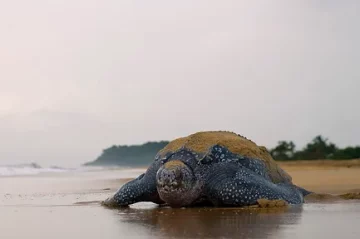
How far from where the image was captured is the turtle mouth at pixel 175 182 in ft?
22.5

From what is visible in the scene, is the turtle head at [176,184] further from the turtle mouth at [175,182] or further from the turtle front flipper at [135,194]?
the turtle front flipper at [135,194]

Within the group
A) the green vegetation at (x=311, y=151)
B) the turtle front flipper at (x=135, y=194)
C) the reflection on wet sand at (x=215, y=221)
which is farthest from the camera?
the green vegetation at (x=311, y=151)

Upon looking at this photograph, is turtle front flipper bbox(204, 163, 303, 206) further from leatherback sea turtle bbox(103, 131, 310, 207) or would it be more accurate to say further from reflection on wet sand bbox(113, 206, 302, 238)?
reflection on wet sand bbox(113, 206, 302, 238)

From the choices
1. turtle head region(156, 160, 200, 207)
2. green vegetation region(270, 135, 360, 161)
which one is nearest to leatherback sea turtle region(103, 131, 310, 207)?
turtle head region(156, 160, 200, 207)

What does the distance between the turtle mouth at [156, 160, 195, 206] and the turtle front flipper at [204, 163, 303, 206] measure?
313 mm

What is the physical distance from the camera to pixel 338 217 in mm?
5340

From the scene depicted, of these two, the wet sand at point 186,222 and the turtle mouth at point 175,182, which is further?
the turtle mouth at point 175,182

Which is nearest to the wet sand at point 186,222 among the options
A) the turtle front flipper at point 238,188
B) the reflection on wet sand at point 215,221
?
the reflection on wet sand at point 215,221

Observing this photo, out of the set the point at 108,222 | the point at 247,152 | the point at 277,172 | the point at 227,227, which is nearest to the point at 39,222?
the point at 108,222

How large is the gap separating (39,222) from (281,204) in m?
3.11

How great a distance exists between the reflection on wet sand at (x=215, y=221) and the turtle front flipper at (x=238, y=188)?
0.36 m

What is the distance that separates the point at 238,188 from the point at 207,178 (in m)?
0.49

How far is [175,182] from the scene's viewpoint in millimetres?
6859

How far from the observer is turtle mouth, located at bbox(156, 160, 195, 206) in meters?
6.86
